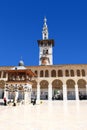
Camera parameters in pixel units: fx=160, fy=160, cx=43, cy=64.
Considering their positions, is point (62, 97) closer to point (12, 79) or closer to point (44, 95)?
point (44, 95)

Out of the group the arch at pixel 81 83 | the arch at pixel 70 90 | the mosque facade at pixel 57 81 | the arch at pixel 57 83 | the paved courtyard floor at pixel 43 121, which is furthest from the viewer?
the arch at pixel 57 83

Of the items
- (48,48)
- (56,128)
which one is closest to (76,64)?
(48,48)

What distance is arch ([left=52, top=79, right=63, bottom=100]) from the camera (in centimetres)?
3631

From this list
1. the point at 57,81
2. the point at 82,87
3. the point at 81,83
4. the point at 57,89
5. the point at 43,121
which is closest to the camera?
the point at 43,121

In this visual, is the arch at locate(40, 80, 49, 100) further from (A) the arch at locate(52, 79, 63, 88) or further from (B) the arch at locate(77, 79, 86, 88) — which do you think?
(B) the arch at locate(77, 79, 86, 88)

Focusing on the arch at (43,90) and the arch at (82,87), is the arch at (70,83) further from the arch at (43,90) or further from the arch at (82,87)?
the arch at (43,90)

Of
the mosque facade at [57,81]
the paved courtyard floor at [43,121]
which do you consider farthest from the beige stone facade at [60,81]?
the paved courtyard floor at [43,121]

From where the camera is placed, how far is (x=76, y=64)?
1359 inches

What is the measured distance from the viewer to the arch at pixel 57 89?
36.3 meters

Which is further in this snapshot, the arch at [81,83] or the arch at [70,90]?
the arch at [70,90]

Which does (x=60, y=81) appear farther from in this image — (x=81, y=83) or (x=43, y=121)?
(x=43, y=121)

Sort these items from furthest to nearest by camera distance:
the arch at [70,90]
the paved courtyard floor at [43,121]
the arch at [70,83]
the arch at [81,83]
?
the arch at [70,90] < the arch at [70,83] < the arch at [81,83] < the paved courtyard floor at [43,121]

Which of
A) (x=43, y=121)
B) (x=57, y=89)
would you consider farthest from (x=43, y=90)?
(x=43, y=121)

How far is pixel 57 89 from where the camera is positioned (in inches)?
1455
